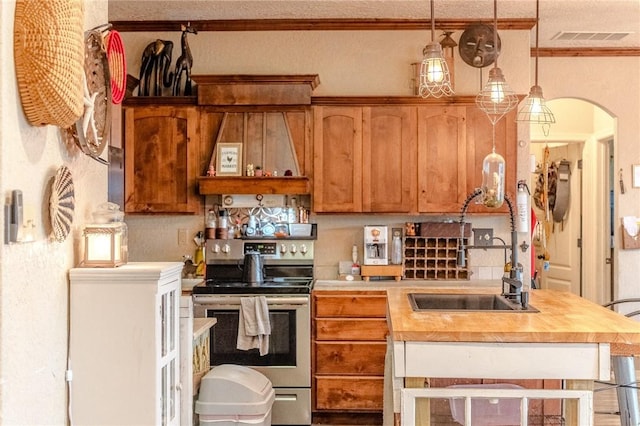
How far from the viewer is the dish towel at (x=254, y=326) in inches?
169

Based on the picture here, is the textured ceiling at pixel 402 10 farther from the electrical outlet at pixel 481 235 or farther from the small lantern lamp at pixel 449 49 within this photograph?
the electrical outlet at pixel 481 235

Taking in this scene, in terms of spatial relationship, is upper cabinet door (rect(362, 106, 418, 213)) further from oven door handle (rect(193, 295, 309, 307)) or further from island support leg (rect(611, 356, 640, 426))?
island support leg (rect(611, 356, 640, 426))

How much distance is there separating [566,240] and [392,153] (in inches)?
133

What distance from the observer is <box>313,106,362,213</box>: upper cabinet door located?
4777 millimetres

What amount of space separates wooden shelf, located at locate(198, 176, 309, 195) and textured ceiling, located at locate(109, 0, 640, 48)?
1249mm

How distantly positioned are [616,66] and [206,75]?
352 cm

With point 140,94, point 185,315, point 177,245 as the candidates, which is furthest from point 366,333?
point 140,94

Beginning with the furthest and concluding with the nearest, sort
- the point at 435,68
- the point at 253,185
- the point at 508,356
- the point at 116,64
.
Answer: the point at 253,185 < the point at 435,68 < the point at 116,64 < the point at 508,356

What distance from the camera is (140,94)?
4.96 m

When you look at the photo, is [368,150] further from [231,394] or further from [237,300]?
[231,394]

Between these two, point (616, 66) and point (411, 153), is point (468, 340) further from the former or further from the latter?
point (616, 66)

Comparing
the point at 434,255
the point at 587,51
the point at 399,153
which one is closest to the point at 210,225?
the point at 399,153

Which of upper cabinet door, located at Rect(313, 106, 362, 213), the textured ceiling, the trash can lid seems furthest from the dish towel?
the textured ceiling

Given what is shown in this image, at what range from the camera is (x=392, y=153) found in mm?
4789
